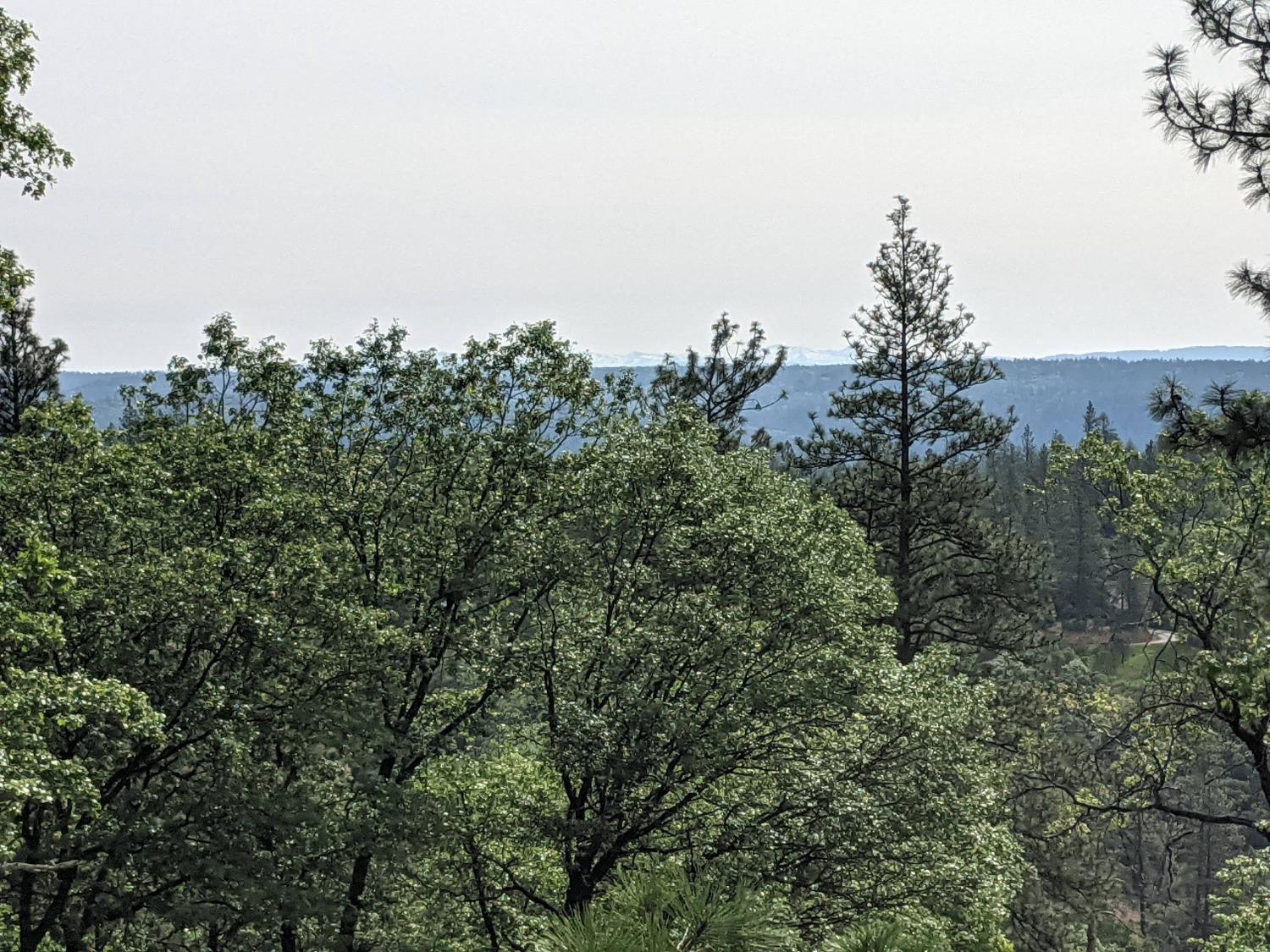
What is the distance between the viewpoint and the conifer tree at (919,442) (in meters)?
26.7

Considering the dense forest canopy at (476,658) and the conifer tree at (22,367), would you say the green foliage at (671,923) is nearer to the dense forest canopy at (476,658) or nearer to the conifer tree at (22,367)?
the dense forest canopy at (476,658)

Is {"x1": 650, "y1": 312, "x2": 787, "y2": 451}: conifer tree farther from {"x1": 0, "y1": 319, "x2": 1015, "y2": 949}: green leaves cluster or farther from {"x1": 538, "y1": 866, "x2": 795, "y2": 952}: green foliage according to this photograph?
{"x1": 538, "y1": 866, "x2": 795, "y2": 952}: green foliage

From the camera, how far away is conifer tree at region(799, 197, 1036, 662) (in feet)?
87.6

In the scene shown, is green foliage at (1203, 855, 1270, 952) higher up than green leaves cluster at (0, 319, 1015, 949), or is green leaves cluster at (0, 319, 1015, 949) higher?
green leaves cluster at (0, 319, 1015, 949)

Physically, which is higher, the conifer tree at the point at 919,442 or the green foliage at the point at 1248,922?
the conifer tree at the point at 919,442

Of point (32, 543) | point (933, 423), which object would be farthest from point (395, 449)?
point (933, 423)

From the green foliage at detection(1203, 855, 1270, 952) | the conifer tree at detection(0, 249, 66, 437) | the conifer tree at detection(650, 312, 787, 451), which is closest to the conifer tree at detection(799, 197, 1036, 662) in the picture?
the conifer tree at detection(650, 312, 787, 451)

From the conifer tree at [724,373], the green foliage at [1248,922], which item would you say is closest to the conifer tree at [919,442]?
the conifer tree at [724,373]

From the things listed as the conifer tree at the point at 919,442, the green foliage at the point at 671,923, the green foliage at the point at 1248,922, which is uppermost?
the conifer tree at the point at 919,442

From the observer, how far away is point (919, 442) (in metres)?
28.4

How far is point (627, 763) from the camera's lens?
1452 cm

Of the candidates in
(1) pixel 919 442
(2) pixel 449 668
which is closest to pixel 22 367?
(2) pixel 449 668

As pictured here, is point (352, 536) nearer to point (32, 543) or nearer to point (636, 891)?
point (32, 543)

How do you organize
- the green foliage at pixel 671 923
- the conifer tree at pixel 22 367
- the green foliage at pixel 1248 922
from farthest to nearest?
the conifer tree at pixel 22 367 < the green foliage at pixel 1248 922 < the green foliage at pixel 671 923
